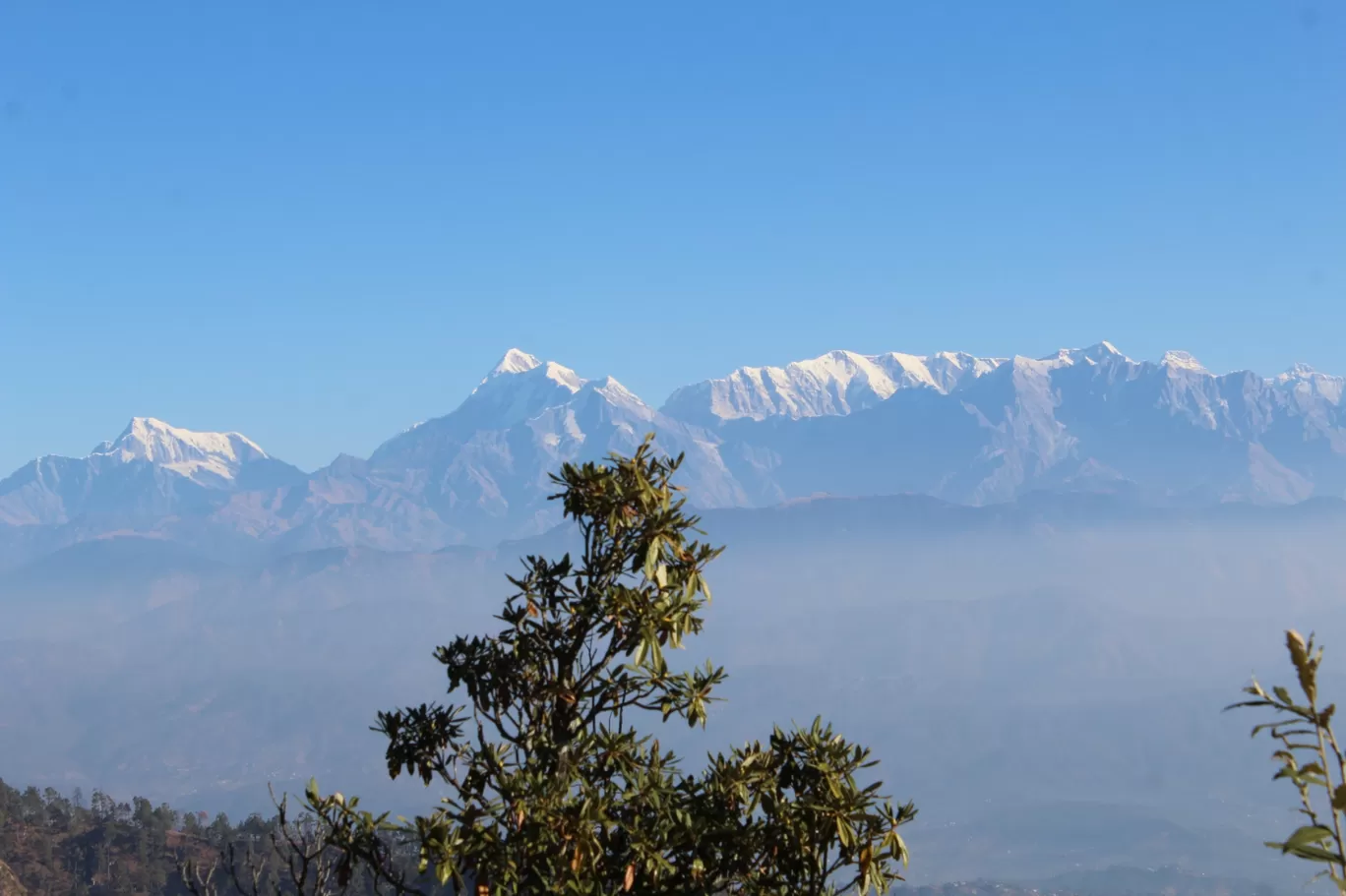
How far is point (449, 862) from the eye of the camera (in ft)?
29.0

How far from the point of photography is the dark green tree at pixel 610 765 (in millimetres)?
9078

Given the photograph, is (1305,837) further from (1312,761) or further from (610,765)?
(610,765)

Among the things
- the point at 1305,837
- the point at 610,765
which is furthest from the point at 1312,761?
the point at 610,765

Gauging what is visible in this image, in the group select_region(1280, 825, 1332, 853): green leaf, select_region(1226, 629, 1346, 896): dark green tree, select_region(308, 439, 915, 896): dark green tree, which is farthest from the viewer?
select_region(308, 439, 915, 896): dark green tree

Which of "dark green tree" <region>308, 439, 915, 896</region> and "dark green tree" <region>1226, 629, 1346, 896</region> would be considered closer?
"dark green tree" <region>1226, 629, 1346, 896</region>

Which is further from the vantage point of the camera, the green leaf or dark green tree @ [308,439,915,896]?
dark green tree @ [308,439,915,896]

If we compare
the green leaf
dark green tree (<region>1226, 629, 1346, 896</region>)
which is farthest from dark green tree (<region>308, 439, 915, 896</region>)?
the green leaf

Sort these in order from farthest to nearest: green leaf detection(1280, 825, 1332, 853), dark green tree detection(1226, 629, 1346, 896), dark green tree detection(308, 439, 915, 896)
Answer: dark green tree detection(308, 439, 915, 896) < dark green tree detection(1226, 629, 1346, 896) < green leaf detection(1280, 825, 1332, 853)

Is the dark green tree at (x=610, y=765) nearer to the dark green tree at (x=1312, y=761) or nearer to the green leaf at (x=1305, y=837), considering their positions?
the dark green tree at (x=1312, y=761)

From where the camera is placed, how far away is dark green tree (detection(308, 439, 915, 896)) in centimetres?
908

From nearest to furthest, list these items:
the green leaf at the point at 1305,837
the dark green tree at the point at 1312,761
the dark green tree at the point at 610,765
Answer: the green leaf at the point at 1305,837, the dark green tree at the point at 1312,761, the dark green tree at the point at 610,765

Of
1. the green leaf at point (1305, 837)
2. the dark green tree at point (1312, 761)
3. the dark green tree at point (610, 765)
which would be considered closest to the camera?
the green leaf at point (1305, 837)

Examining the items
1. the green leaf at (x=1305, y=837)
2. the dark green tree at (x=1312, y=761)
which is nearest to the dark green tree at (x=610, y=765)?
the dark green tree at (x=1312, y=761)

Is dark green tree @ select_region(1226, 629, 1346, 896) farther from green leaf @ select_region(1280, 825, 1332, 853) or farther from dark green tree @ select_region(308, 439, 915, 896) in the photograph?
dark green tree @ select_region(308, 439, 915, 896)
